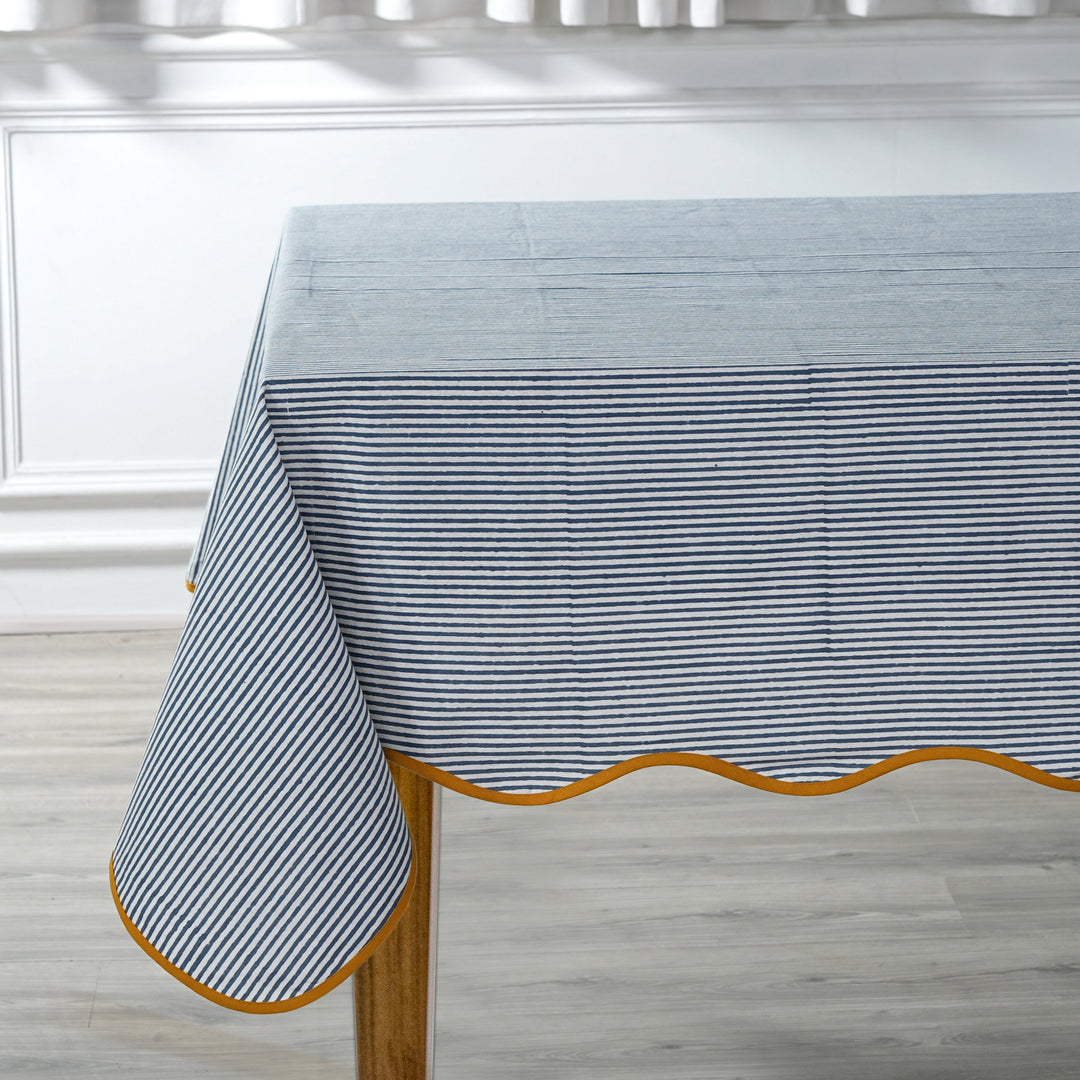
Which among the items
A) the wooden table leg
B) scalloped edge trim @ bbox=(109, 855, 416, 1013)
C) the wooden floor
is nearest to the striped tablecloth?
scalloped edge trim @ bbox=(109, 855, 416, 1013)

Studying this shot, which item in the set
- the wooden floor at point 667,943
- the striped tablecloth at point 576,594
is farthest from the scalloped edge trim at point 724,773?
the wooden floor at point 667,943

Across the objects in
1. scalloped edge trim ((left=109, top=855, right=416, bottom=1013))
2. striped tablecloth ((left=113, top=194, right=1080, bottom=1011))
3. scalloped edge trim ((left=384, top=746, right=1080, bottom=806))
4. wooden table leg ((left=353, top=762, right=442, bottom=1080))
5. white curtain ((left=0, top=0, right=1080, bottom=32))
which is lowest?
wooden table leg ((left=353, top=762, right=442, bottom=1080))

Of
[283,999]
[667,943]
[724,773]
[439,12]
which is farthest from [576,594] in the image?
[439,12]

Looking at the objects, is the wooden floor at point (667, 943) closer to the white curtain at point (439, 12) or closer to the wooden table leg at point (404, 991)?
the wooden table leg at point (404, 991)

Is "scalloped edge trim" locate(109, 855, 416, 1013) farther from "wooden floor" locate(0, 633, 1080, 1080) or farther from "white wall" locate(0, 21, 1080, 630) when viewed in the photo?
"white wall" locate(0, 21, 1080, 630)

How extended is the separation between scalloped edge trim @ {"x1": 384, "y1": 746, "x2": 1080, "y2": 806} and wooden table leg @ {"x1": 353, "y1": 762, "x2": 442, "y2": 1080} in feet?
0.29

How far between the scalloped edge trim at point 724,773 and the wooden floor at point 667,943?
44cm

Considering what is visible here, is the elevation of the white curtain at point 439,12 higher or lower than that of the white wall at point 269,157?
higher

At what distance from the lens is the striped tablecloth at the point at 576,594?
662 mm

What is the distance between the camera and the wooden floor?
1058 mm

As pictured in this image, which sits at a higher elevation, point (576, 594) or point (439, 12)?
point (439, 12)

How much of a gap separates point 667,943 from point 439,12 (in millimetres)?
1335

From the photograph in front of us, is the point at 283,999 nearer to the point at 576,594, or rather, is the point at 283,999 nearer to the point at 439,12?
the point at 576,594

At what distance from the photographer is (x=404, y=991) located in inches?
32.4
